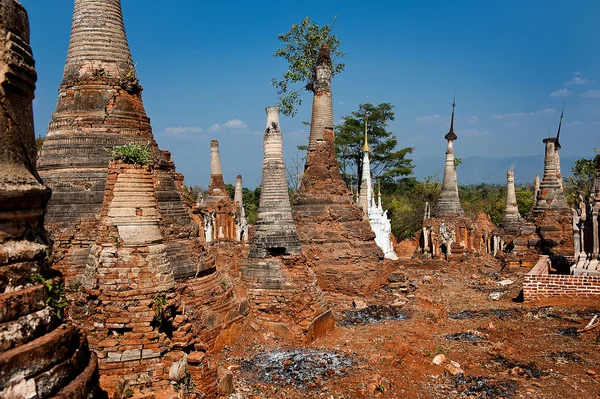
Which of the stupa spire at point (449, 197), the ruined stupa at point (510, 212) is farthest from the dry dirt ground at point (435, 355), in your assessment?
the ruined stupa at point (510, 212)

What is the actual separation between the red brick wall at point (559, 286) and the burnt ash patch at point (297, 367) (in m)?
7.76

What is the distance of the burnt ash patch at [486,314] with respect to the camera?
13.6 meters

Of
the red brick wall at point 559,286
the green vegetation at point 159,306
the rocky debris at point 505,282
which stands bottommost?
the rocky debris at point 505,282

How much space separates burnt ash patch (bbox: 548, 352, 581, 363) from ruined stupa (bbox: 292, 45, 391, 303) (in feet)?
22.5

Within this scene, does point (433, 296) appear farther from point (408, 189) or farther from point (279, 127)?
point (408, 189)

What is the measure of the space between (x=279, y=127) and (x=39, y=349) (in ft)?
31.6

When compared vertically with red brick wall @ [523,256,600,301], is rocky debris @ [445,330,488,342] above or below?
below

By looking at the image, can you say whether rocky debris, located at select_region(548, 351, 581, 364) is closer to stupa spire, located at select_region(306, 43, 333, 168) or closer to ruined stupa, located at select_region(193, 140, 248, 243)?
stupa spire, located at select_region(306, 43, 333, 168)

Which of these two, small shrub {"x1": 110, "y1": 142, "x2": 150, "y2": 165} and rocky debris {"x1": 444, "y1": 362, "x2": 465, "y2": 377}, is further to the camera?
rocky debris {"x1": 444, "y1": 362, "x2": 465, "y2": 377}

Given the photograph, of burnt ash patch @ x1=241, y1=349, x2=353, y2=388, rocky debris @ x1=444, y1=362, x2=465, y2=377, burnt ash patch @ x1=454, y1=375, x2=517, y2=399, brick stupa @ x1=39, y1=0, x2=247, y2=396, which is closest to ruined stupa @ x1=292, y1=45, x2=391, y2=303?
Answer: brick stupa @ x1=39, y1=0, x2=247, y2=396

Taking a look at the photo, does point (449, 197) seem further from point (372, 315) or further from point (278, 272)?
Answer: point (278, 272)

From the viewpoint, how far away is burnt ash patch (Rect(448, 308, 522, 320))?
13.6 metres

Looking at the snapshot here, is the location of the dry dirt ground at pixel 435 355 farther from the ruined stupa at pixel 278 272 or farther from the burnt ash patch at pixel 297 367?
the ruined stupa at pixel 278 272

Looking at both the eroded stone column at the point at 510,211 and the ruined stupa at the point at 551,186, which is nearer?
the ruined stupa at the point at 551,186
